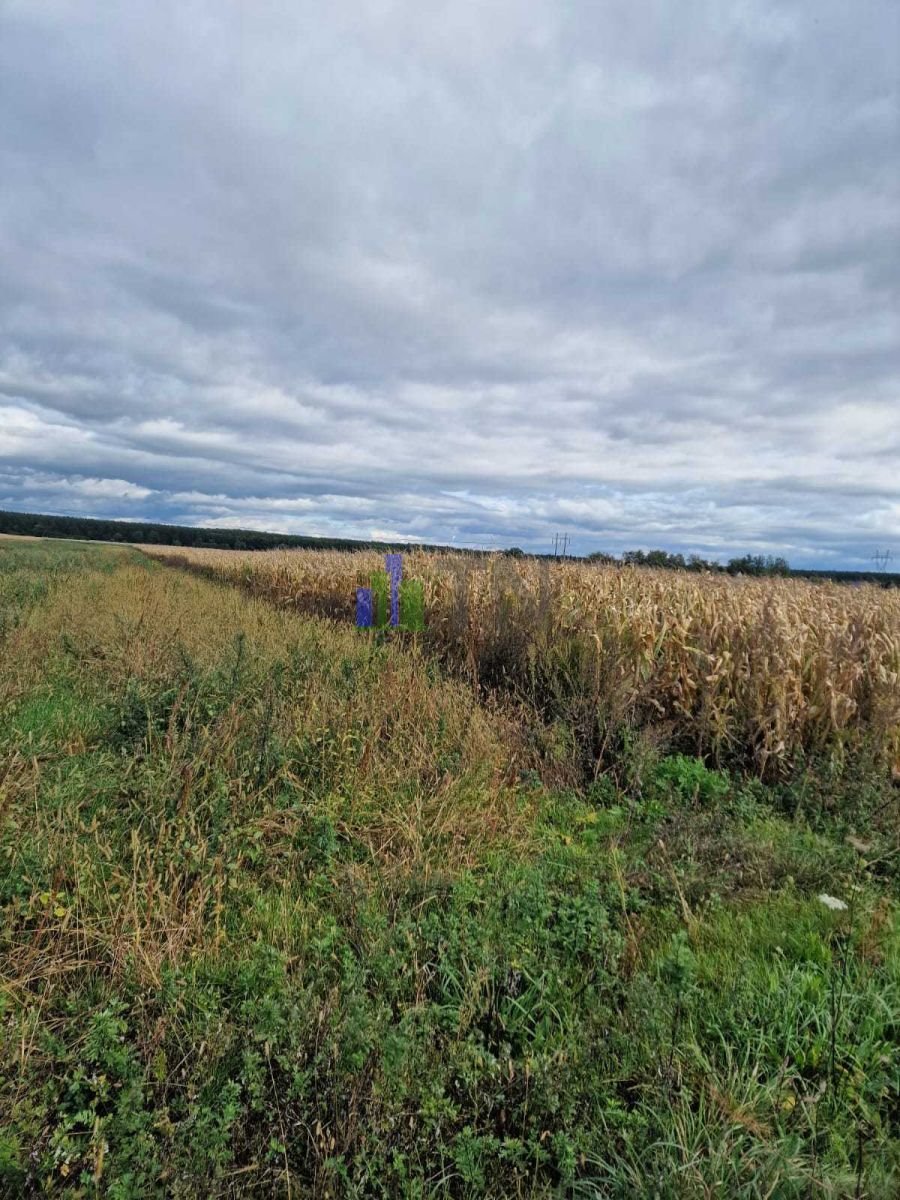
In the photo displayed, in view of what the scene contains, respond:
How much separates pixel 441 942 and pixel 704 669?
14.0ft

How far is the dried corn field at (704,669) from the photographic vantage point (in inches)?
224

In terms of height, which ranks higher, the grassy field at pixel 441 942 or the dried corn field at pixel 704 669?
the dried corn field at pixel 704 669

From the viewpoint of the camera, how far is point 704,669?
242 inches

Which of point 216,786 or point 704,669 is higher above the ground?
point 704,669

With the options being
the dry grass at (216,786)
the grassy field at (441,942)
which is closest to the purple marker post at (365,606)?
the dry grass at (216,786)

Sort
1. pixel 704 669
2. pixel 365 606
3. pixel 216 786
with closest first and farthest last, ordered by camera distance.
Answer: pixel 216 786, pixel 704 669, pixel 365 606

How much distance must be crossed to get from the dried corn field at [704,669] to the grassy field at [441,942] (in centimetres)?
7

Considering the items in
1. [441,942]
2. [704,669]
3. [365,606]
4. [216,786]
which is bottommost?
[441,942]

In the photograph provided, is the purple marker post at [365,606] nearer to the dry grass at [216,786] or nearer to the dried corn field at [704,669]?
the dried corn field at [704,669]

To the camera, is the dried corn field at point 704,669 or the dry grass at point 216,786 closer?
the dry grass at point 216,786

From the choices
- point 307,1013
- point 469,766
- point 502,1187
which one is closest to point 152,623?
point 469,766

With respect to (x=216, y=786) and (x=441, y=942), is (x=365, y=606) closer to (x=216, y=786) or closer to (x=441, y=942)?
(x=216, y=786)

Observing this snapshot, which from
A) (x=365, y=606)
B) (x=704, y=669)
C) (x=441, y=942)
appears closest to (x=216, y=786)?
(x=441, y=942)

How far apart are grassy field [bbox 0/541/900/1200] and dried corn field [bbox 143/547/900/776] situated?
0.07m
